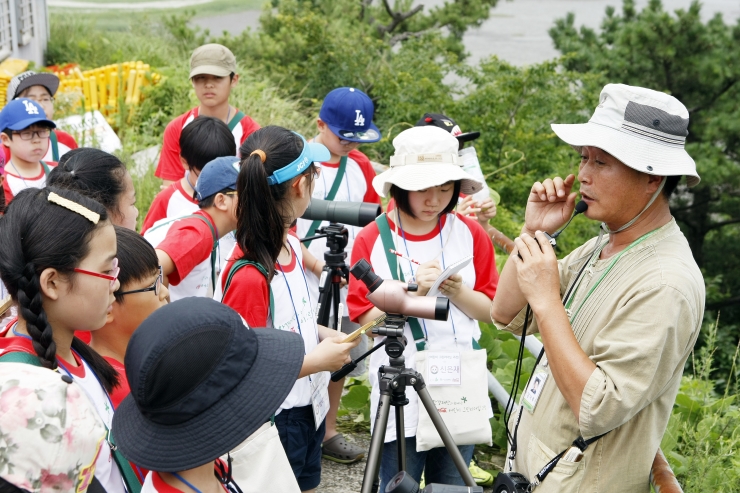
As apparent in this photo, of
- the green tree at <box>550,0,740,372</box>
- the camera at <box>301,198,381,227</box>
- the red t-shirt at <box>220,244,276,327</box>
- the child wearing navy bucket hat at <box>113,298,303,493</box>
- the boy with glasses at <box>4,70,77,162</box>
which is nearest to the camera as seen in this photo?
the child wearing navy bucket hat at <box>113,298,303,493</box>

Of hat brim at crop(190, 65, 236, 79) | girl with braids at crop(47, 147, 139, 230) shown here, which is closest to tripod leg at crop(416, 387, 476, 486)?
girl with braids at crop(47, 147, 139, 230)

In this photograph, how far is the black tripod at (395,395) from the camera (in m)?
2.59

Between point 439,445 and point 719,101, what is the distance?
29.9ft

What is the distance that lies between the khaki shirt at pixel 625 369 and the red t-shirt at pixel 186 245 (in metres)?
1.53

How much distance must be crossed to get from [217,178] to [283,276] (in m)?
0.73

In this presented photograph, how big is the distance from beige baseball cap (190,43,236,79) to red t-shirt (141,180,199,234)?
139 cm

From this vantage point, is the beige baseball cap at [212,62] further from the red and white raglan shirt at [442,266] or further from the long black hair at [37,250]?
the long black hair at [37,250]

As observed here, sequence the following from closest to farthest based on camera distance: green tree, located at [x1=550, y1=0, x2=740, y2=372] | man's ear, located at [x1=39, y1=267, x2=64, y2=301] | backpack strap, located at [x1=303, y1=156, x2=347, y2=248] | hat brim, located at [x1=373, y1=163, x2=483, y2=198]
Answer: man's ear, located at [x1=39, y1=267, x2=64, y2=301] < hat brim, located at [x1=373, y1=163, x2=483, y2=198] < backpack strap, located at [x1=303, y1=156, x2=347, y2=248] < green tree, located at [x1=550, y1=0, x2=740, y2=372]

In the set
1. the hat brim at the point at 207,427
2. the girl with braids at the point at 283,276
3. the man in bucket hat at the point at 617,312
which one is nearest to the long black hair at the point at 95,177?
the girl with braids at the point at 283,276

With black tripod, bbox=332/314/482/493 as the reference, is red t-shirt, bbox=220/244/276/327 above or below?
above

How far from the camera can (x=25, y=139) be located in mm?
4625

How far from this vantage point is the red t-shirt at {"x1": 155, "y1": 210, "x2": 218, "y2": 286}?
312 centimetres

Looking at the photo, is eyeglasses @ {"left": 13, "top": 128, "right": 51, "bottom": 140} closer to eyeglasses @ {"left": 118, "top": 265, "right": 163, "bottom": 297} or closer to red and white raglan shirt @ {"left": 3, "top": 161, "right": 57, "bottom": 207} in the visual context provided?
red and white raglan shirt @ {"left": 3, "top": 161, "right": 57, "bottom": 207}

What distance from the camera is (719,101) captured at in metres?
10.3
